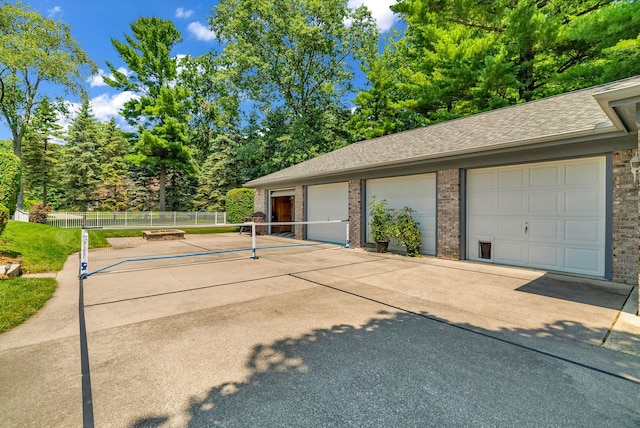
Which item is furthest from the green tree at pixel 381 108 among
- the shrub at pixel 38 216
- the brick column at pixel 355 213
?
the shrub at pixel 38 216

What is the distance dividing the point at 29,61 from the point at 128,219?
13.7 meters

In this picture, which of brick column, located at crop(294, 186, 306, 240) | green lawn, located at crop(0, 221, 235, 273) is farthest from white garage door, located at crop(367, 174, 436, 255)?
green lawn, located at crop(0, 221, 235, 273)

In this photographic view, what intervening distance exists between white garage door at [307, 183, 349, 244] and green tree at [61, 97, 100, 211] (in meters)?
24.4

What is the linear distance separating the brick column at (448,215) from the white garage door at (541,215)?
0.34 meters

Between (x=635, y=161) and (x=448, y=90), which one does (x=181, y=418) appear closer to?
(x=635, y=161)

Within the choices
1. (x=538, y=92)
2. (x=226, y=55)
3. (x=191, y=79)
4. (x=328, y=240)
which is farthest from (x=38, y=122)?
(x=538, y=92)

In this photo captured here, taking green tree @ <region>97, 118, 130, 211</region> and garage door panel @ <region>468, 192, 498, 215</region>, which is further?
green tree @ <region>97, 118, 130, 211</region>

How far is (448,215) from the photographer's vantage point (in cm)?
862

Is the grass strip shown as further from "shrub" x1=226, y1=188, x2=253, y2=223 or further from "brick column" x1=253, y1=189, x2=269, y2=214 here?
"shrub" x1=226, y1=188, x2=253, y2=223

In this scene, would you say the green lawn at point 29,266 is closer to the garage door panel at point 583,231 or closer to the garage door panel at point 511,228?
the garage door panel at point 511,228

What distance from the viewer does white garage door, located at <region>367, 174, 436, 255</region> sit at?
9.26m

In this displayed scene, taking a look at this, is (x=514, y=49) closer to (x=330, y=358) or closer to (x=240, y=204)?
(x=330, y=358)

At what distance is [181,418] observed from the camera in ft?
6.93

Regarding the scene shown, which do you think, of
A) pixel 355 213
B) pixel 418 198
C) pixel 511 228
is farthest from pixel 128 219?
pixel 511 228
